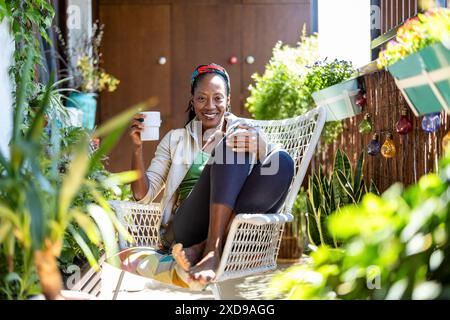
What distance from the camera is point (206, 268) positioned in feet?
7.00

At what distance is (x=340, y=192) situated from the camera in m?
3.02

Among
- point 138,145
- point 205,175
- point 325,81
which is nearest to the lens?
point 205,175

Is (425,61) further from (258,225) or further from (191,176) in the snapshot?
(191,176)

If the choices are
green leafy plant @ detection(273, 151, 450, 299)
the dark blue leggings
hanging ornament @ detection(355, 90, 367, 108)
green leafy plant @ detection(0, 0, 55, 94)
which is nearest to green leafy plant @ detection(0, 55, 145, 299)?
green leafy plant @ detection(273, 151, 450, 299)

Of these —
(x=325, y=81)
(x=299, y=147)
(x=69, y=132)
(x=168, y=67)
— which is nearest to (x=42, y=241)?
(x=69, y=132)

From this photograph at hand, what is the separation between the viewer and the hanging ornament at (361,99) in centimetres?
308

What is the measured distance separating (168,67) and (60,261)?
14.3 ft

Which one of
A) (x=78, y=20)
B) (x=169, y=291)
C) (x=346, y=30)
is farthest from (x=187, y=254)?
(x=78, y=20)

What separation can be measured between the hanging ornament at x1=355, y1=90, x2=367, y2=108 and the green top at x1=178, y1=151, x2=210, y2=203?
817 mm

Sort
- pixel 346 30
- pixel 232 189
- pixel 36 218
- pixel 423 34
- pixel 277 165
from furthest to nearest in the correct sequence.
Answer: pixel 346 30 < pixel 277 165 < pixel 232 189 < pixel 423 34 < pixel 36 218

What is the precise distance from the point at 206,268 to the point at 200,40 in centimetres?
466

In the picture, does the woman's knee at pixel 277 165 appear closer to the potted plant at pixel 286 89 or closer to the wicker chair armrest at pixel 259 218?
the wicker chair armrest at pixel 259 218

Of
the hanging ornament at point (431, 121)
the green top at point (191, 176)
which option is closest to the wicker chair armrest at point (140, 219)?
the green top at point (191, 176)

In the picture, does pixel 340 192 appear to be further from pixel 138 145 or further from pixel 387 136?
pixel 138 145
